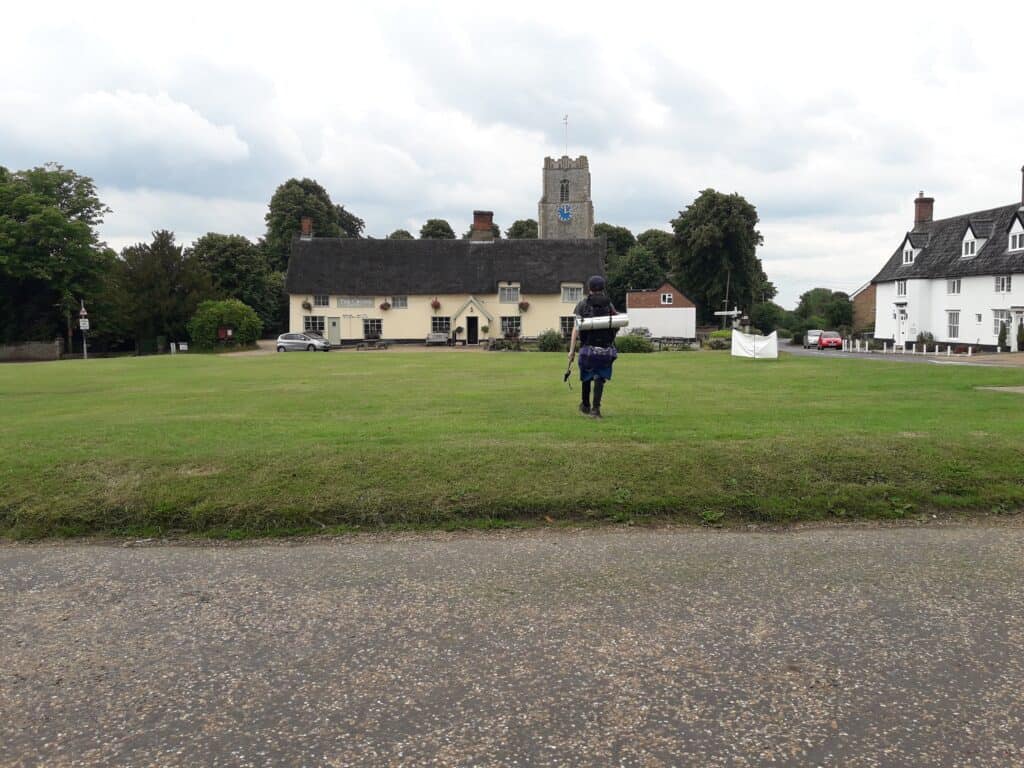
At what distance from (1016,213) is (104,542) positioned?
58.1 m

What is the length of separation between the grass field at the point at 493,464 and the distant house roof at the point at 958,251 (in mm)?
45778

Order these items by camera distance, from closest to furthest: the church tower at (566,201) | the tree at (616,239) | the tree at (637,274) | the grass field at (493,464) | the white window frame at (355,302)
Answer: the grass field at (493,464) → the white window frame at (355,302) → the church tower at (566,201) → the tree at (637,274) → the tree at (616,239)

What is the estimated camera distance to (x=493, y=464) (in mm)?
8445

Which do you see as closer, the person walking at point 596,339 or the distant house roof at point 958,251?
the person walking at point 596,339

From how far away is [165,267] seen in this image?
191ft

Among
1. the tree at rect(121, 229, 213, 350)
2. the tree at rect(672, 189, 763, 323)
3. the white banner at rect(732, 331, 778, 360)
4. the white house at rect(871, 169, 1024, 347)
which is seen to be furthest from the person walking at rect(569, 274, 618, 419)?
the tree at rect(672, 189, 763, 323)

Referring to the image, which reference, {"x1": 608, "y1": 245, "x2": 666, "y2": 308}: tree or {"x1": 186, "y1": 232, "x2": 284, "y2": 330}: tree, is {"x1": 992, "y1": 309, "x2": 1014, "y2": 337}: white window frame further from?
{"x1": 186, "y1": 232, "x2": 284, "y2": 330}: tree

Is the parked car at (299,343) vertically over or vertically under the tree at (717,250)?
under

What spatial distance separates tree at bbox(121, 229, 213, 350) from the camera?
5647cm

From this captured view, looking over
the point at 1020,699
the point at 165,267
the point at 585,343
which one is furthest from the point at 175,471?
the point at 165,267

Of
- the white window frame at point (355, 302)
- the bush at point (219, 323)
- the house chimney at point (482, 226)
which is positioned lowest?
the bush at point (219, 323)

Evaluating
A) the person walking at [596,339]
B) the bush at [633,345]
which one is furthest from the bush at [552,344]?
the person walking at [596,339]

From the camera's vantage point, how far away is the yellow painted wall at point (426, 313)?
210 feet

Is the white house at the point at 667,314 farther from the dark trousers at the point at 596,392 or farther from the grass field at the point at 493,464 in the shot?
the dark trousers at the point at 596,392
